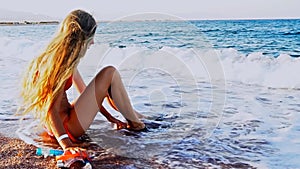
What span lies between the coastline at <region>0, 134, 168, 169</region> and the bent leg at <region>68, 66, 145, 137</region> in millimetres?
188

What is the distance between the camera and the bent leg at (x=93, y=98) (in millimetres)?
2850

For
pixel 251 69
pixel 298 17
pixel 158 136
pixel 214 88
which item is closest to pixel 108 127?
pixel 158 136

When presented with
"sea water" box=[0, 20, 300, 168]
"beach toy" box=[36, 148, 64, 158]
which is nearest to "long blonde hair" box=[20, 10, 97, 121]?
"beach toy" box=[36, 148, 64, 158]

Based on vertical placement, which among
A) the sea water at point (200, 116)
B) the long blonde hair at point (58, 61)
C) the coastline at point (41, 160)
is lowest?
the coastline at point (41, 160)

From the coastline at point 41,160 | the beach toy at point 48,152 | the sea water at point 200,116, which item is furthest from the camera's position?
the sea water at point 200,116

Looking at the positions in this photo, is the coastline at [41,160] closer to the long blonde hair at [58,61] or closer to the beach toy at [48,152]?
the beach toy at [48,152]

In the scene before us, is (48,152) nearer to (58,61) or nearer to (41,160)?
(41,160)

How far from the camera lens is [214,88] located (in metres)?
5.40

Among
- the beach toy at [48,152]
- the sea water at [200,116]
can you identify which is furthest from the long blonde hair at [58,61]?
the sea water at [200,116]

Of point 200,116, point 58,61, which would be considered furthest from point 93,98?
point 200,116

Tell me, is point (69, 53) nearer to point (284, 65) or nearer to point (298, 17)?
point (284, 65)

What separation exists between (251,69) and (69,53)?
Answer: 562cm

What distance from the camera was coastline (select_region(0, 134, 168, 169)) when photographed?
2475 millimetres

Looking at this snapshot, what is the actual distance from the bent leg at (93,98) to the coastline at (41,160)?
188mm
